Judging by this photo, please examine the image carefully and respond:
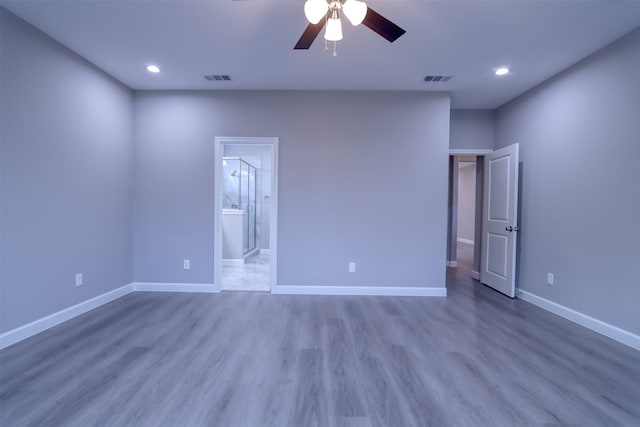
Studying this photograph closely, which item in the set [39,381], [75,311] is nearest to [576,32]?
[39,381]

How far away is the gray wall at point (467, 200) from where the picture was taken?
8602 millimetres

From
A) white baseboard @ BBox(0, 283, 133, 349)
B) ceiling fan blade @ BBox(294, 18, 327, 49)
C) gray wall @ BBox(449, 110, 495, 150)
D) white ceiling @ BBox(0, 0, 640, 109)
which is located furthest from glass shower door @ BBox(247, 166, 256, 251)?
ceiling fan blade @ BBox(294, 18, 327, 49)

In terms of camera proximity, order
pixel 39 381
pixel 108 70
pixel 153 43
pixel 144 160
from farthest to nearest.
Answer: pixel 144 160 → pixel 108 70 → pixel 153 43 → pixel 39 381

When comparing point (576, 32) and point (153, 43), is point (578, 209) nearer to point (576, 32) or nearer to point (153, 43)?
point (576, 32)

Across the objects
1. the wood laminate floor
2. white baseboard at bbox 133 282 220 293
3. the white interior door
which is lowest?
the wood laminate floor

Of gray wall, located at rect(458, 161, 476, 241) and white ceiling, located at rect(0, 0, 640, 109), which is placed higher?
white ceiling, located at rect(0, 0, 640, 109)

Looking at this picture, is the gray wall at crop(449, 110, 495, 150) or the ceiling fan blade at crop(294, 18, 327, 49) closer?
the ceiling fan blade at crop(294, 18, 327, 49)

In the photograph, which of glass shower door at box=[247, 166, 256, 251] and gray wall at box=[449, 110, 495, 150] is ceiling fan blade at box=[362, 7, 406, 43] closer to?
gray wall at box=[449, 110, 495, 150]

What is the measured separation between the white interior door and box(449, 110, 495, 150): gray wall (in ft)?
0.97

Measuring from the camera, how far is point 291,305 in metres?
3.15

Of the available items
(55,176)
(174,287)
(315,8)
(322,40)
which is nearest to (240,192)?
(174,287)

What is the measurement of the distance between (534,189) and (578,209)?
621 mm

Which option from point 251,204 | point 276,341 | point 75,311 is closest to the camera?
point 276,341

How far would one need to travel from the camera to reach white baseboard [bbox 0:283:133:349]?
216cm
